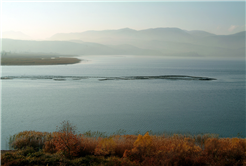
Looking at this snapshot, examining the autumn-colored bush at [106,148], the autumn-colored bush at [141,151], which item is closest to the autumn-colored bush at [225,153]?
the autumn-colored bush at [141,151]

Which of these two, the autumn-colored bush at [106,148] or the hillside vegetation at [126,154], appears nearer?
the hillside vegetation at [126,154]

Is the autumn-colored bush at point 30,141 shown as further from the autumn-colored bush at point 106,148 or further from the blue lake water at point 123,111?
the autumn-colored bush at point 106,148

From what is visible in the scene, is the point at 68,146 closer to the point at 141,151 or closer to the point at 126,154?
the point at 126,154

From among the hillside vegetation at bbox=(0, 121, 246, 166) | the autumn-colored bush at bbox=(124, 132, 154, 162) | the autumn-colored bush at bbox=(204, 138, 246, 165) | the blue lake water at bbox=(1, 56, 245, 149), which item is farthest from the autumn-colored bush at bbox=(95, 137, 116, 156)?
the blue lake water at bbox=(1, 56, 245, 149)

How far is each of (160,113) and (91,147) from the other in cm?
1115

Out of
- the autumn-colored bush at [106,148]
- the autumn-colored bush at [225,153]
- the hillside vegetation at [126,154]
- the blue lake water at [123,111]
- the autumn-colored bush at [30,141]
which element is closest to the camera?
the hillside vegetation at [126,154]

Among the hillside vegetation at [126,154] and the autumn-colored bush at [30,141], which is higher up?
the hillside vegetation at [126,154]

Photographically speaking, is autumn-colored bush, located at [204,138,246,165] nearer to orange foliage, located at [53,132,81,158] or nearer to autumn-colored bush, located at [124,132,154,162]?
autumn-colored bush, located at [124,132,154,162]

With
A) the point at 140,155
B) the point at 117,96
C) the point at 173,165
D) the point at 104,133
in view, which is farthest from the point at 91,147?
the point at 117,96

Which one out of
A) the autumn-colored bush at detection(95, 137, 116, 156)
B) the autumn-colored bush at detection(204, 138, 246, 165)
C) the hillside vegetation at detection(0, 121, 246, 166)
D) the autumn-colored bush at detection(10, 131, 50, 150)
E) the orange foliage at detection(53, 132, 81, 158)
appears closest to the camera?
the hillside vegetation at detection(0, 121, 246, 166)

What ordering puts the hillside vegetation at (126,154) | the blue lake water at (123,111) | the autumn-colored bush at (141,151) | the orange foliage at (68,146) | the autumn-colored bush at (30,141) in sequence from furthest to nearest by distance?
the blue lake water at (123,111) → the autumn-colored bush at (30,141) → the orange foliage at (68,146) → the autumn-colored bush at (141,151) → the hillside vegetation at (126,154)

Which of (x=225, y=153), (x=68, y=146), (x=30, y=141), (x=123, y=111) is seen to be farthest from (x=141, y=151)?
(x=123, y=111)

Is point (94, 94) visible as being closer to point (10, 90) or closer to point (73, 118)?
point (73, 118)

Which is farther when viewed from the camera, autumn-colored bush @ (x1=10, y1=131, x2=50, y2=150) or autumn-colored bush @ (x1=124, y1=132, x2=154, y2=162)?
autumn-colored bush @ (x1=10, y1=131, x2=50, y2=150)
